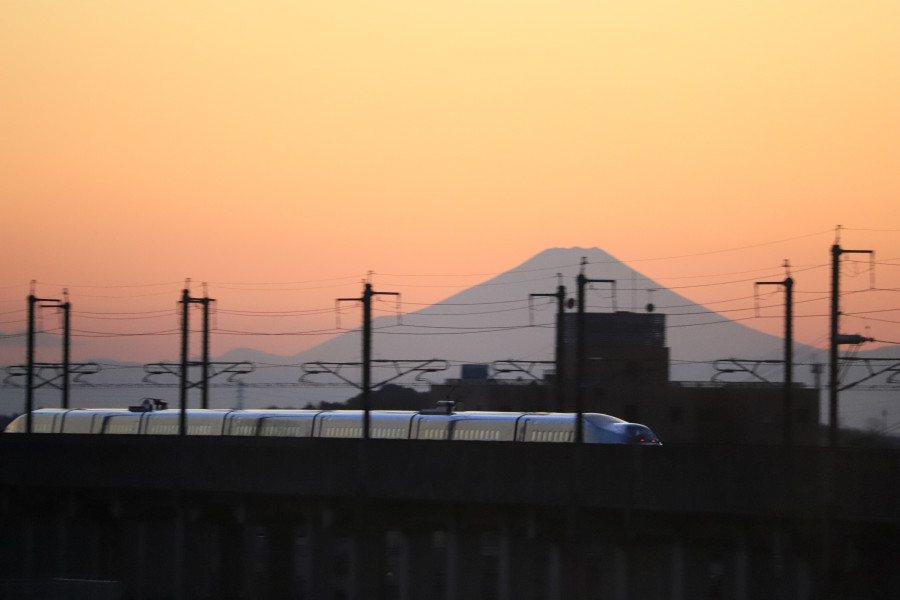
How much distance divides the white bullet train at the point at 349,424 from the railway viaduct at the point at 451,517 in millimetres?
6528

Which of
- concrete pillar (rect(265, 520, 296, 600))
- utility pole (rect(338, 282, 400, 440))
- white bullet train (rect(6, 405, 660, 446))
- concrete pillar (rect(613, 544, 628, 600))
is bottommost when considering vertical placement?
concrete pillar (rect(265, 520, 296, 600))

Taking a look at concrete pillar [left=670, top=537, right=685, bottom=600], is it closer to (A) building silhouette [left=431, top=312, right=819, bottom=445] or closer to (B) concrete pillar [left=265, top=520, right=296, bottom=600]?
(B) concrete pillar [left=265, top=520, right=296, bottom=600]

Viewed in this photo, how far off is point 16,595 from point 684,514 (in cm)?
1424

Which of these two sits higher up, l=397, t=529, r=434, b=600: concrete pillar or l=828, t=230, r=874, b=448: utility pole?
l=828, t=230, r=874, b=448: utility pole

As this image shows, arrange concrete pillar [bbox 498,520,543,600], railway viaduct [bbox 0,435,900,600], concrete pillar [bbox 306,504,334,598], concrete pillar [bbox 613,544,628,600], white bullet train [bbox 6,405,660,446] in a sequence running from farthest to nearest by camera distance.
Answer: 1. white bullet train [bbox 6,405,660,446]
2. concrete pillar [bbox 306,504,334,598]
3. concrete pillar [bbox 498,520,543,600]
4. concrete pillar [bbox 613,544,628,600]
5. railway viaduct [bbox 0,435,900,600]

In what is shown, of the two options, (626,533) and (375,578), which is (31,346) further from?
(626,533)

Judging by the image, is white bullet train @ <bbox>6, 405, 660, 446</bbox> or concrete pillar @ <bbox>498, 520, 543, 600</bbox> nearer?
concrete pillar @ <bbox>498, 520, 543, 600</bbox>

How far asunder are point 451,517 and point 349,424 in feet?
67.1

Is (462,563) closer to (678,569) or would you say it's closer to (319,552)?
(319,552)

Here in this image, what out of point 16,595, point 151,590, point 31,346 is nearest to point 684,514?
point 16,595

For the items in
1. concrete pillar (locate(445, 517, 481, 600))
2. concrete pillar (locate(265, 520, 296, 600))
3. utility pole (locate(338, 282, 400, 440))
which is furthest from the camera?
utility pole (locate(338, 282, 400, 440))

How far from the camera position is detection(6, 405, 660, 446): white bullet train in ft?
143

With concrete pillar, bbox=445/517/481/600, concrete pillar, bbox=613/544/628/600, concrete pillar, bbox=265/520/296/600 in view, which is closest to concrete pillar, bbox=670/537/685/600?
concrete pillar, bbox=613/544/628/600

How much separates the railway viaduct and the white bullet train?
21.4 ft
